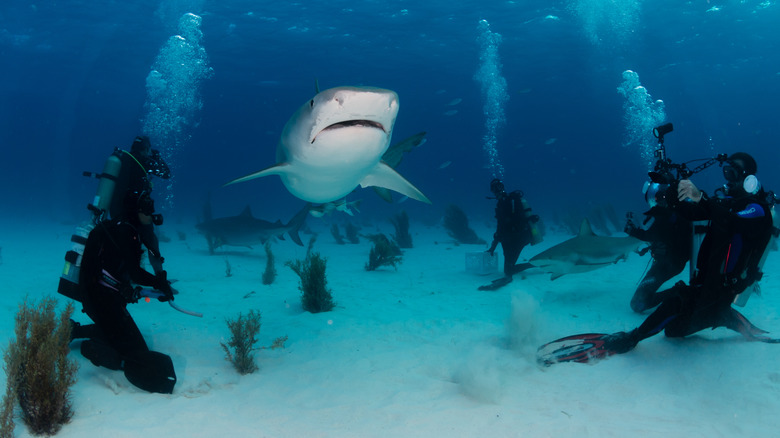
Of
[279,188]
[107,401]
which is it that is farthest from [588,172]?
[107,401]

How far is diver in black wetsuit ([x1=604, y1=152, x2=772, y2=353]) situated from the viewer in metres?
3.73

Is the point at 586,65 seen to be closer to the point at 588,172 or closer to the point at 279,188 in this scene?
the point at 279,188

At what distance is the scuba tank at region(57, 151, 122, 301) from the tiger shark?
222 cm

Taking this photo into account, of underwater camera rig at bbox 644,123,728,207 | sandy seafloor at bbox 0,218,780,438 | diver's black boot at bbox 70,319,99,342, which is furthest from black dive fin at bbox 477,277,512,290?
diver's black boot at bbox 70,319,99,342

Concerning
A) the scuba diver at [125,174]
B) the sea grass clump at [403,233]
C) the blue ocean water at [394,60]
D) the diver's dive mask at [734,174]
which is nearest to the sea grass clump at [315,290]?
the scuba diver at [125,174]

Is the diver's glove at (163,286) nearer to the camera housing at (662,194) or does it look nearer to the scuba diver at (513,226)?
the camera housing at (662,194)

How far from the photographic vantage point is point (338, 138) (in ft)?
11.3

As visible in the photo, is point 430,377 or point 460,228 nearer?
point 430,377

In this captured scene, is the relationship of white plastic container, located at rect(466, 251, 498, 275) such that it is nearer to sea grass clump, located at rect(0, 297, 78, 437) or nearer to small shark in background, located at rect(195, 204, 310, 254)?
small shark in background, located at rect(195, 204, 310, 254)

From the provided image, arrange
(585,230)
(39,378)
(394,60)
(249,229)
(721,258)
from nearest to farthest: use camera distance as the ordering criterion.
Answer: (39,378)
(721,258)
(585,230)
(249,229)
(394,60)

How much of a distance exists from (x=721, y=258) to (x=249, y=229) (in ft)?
34.3

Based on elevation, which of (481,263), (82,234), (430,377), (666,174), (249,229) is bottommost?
(430,377)

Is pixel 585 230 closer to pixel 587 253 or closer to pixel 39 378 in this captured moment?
pixel 587 253

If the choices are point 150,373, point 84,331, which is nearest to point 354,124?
point 150,373
